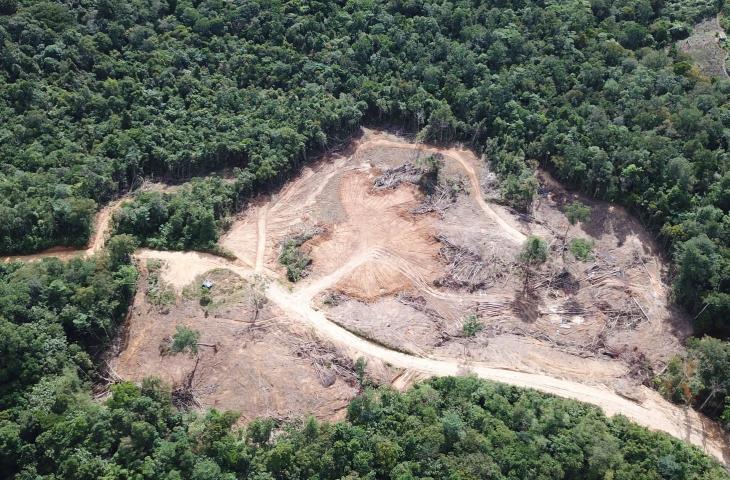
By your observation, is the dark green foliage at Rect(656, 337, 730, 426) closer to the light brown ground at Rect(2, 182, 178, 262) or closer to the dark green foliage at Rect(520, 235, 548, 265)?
the dark green foliage at Rect(520, 235, 548, 265)

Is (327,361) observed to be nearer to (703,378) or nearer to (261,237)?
(261,237)

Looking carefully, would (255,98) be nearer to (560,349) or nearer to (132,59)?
(132,59)

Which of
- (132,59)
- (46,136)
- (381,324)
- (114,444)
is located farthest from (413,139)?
(114,444)

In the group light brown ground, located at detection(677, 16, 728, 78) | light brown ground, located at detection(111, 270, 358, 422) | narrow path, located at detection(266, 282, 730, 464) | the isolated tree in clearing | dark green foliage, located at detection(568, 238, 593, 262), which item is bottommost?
light brown ground, located at detection(111, 270, 358, 422)

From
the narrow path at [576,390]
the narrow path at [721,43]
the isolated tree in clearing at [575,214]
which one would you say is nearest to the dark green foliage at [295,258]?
the narrow path at [576,390]

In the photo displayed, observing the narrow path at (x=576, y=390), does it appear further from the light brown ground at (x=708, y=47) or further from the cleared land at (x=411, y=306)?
the light brown ground at (x=708, y=47)

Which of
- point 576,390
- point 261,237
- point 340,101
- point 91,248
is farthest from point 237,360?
point 340,101

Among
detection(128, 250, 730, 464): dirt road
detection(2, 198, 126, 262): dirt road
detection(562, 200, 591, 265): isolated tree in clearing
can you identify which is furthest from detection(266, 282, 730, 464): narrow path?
detection(2, 198, 126, 262): dirt road
